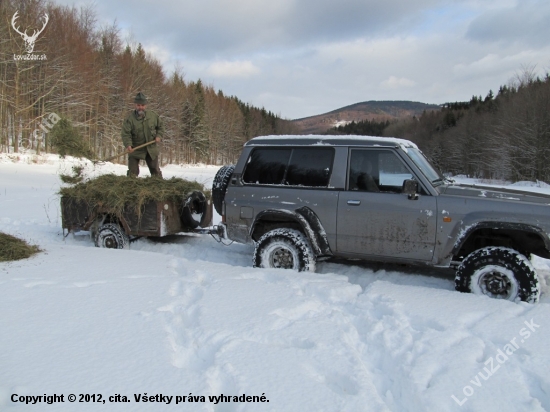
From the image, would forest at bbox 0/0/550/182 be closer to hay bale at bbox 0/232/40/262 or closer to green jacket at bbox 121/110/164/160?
green jacket at bbox 121/110/164/160

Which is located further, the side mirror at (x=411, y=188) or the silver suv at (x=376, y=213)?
the side mirror at (x=411, y=188)

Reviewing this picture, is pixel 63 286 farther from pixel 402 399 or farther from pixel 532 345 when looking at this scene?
pixel 532 345

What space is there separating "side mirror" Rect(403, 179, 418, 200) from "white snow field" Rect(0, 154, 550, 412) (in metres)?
1.11

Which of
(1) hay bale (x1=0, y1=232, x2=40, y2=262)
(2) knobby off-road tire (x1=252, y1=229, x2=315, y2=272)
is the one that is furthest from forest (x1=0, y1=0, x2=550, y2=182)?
(2) knobby off-road tire (x1=252, y1=229, x2=315, y2=272)

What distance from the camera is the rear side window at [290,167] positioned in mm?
5117

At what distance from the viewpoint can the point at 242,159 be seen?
18.1ft

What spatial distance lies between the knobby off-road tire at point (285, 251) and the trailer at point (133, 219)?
1163 millimetres

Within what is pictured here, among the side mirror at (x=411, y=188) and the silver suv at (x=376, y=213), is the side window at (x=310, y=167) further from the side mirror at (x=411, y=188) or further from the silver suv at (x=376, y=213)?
the side mirror at (x=411, y=188)

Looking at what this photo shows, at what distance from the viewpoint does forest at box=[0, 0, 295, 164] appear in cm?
2622

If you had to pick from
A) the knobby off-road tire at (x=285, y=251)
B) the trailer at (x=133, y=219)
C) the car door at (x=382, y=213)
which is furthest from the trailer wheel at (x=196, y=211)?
the car door at (x=382, y=213)

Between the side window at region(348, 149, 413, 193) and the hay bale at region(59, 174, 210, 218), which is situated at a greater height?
the side window at region(348, 149, 413, 193)

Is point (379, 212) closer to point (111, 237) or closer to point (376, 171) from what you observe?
point (376, 171)

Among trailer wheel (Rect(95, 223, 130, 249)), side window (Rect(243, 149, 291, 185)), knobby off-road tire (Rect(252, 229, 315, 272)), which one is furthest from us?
trailer wheel (Rect(95, 223, 130, 249))

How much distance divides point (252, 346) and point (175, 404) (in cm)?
82
